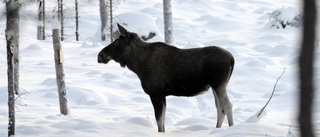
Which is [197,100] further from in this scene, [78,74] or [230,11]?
[230,11]

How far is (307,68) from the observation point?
5.46 ft

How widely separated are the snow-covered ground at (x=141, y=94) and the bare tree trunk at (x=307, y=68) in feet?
0.27

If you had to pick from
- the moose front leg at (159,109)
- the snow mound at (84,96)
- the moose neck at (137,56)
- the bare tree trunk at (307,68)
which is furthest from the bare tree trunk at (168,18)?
the bare tree trunk at (307,68)

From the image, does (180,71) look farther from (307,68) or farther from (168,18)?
(168,18)

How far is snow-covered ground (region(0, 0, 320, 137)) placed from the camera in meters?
7.66

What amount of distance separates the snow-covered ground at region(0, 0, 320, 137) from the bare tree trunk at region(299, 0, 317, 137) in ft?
0.27

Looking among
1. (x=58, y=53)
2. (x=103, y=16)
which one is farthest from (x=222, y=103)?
(x=103, y=16)

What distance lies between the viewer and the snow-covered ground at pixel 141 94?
7656mm

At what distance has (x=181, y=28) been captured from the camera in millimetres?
32312

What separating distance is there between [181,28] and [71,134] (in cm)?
2548

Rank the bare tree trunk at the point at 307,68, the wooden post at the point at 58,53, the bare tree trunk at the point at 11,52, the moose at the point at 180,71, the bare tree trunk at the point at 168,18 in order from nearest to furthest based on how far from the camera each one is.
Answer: the bare tree trunk at the point at 307,68
the bare tree trunk at the point at 11,52
the moose at the point at 180,71
the wooden post at the point at 58,53
the bare tree trunk at the point at 168,18

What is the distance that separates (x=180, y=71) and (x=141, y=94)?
607 centimetres

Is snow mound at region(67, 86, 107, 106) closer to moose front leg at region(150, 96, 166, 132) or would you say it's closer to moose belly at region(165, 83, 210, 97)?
moose front leg at region(150, 96, 166, 132)

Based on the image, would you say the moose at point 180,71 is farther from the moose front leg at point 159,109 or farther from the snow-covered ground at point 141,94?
the snow-covered ground at point 141,94
